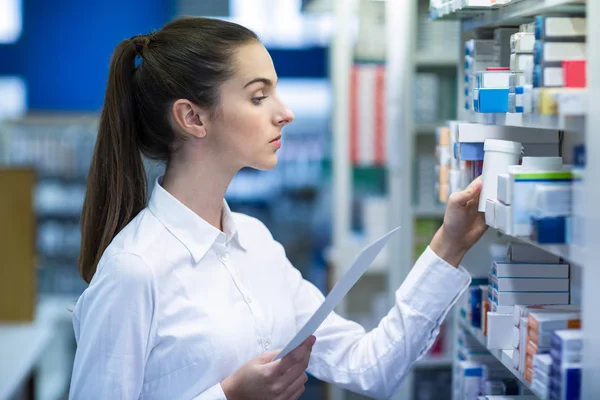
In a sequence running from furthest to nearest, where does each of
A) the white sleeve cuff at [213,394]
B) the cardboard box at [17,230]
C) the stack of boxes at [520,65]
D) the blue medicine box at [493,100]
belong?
the cardboard box at [17,230]
the white sleeve cuff at [213,394]
the blue medicine box at [493,100]
the stack of boxes at [520,65]

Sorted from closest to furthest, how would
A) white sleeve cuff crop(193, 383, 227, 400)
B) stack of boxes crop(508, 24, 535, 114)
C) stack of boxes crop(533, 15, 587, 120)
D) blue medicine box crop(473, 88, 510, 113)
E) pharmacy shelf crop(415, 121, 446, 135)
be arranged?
1. stack of boxes crop(533, 15, 587, 120)
2. stack of boxes crop(508, 24, 535, 114)
3. blue medicine box crop(473, 88, 510, 113)
4. white sleeve cuff crop(193, 383, 227, 400)
5. pharmacy shelf crop(415, 121, 446, 135)

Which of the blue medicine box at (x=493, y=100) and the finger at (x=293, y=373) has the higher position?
the blue medicine box at (x=493, y=100)

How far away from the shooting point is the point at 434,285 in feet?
6.30

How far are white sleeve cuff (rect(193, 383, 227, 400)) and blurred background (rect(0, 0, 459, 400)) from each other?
0.64 m

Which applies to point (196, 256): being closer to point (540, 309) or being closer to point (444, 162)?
point (444, 162)

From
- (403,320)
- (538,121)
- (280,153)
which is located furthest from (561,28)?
(280,153)

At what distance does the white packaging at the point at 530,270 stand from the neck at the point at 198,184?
26.6 inches

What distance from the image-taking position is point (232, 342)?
1862 millimetres

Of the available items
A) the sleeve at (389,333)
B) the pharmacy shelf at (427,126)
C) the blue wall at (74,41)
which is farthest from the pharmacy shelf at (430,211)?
the blue wall at (74,41)

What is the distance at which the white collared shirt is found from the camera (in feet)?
5.73

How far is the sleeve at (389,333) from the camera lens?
75.8 inches

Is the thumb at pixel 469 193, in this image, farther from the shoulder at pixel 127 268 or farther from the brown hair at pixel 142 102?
the shoulder at pixel 127 268

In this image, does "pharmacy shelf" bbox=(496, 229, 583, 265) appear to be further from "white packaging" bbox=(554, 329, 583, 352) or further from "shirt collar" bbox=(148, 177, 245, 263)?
"shirt collar" bbox=(148, 177, 245, 263)

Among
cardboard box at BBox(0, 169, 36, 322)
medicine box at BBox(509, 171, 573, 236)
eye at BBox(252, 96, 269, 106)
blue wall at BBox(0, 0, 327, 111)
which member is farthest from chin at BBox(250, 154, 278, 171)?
blue wall at BBox(0, 0, 327, 111)
